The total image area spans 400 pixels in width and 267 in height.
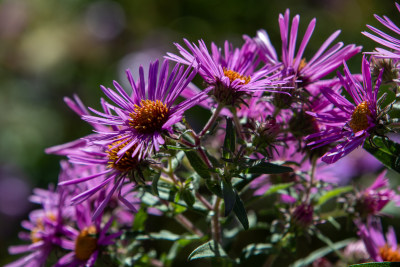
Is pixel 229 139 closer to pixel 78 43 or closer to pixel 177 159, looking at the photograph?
pixel 177 159

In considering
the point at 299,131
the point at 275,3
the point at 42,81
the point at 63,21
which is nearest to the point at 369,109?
the point at 299,131

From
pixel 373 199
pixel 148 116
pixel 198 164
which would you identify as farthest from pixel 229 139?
pixel 373 199

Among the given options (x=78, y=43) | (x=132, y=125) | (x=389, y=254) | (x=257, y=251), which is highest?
(x=78, y=43)

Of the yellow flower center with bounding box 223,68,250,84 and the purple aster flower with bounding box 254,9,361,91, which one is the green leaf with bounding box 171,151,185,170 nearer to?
the yellow flower center with bounding box 223,68,250,84

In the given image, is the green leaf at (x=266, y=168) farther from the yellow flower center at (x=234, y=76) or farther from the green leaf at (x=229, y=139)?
the yellow flower center at (x=234, y=76)

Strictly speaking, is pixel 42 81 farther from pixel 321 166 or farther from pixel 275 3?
pixel 321 166

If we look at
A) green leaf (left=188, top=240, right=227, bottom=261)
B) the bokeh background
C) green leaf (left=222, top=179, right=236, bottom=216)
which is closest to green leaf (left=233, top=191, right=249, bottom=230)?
green leaf (left=222, top=179, right=236, bottom=216)
